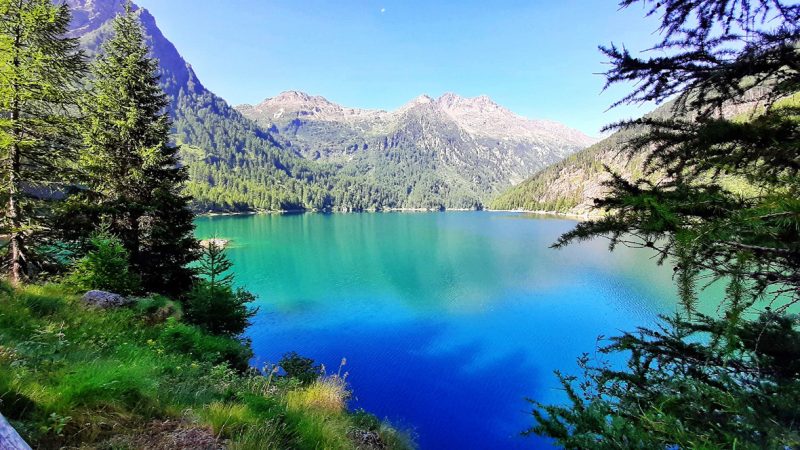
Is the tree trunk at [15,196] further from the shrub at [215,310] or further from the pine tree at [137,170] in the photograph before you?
the shrub at [215,310]

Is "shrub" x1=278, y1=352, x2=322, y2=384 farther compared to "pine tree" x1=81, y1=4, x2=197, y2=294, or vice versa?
"pine tree" x1=81, y1=4, x2=197, y2=294

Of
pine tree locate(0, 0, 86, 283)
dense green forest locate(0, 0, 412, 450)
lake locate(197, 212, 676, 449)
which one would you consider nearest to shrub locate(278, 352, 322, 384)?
dense green forest locate(0, 0, 412, 450)

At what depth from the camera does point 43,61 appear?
11156 mm

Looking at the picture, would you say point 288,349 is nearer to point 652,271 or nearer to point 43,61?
point 43,61

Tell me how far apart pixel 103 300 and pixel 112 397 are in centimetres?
739

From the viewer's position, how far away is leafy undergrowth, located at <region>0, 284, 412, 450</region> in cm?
338

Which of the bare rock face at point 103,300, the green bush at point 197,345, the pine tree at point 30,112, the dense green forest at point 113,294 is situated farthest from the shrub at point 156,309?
the pine tree at point 30,112

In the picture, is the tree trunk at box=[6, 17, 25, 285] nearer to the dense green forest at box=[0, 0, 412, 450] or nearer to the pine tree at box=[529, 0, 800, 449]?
the dense green forest at box=[0, 0, 412, 450]

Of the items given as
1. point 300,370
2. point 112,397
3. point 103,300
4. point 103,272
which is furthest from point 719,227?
point 103,272

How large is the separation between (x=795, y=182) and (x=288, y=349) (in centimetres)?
2178

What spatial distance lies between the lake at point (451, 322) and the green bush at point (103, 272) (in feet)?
31.1

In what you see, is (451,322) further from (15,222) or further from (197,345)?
(15,222)

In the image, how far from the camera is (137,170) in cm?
1471

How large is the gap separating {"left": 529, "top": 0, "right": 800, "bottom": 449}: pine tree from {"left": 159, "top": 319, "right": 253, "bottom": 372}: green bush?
8860 mm
